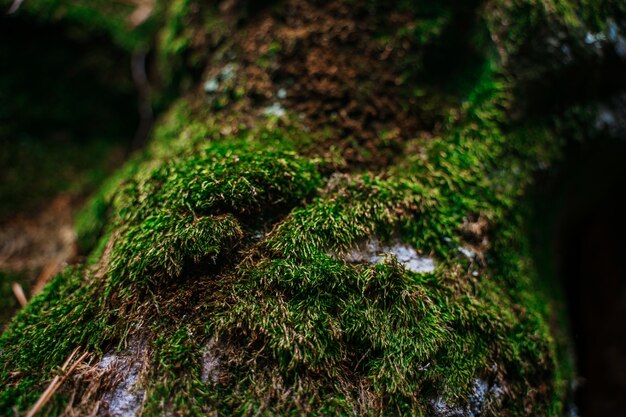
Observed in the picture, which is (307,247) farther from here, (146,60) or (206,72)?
(146,60)

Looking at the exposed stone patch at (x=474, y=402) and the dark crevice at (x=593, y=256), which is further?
the dark crevice at (x=593, y=256)

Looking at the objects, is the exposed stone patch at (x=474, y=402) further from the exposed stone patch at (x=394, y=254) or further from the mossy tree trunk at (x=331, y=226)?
the exposed stone patch at (x=394, y=254)

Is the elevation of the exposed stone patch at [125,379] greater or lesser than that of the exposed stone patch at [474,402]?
greater

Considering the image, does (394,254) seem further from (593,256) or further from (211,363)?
(593,256)

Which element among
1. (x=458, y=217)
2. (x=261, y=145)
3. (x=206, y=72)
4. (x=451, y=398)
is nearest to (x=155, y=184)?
(x=261, y=145)

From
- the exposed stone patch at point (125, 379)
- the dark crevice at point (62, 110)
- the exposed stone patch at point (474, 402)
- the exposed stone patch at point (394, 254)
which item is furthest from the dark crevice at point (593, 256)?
the dark crevice at point (62, 110)

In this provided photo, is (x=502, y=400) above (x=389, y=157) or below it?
below

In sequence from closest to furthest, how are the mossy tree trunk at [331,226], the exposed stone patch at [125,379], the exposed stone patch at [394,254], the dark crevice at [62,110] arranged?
the exposed stone patch at [125,379] → the mossy tree trunk at [331,226] → the exposed stone patch at [394,254] → the dark crevice at [62,110]

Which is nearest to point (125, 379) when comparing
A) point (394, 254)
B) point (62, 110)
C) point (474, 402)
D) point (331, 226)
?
point (331, 226)
